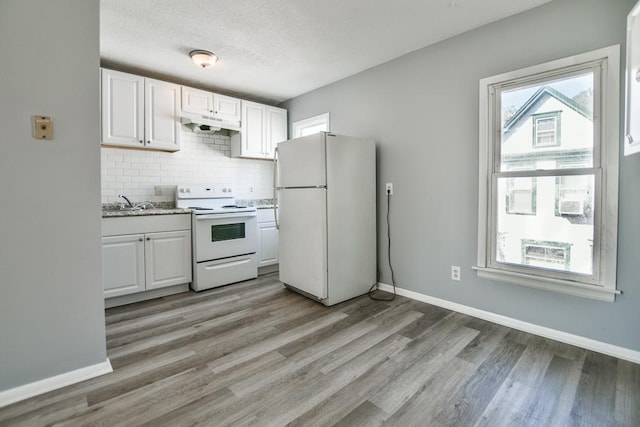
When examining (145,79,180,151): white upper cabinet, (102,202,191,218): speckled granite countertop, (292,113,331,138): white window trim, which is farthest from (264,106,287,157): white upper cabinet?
(102,202,191,218): speckled granite countertop

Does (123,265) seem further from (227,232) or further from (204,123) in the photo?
(204,123)

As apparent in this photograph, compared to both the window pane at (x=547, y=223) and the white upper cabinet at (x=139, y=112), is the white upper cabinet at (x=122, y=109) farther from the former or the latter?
the window pane at (x=547, y=223)

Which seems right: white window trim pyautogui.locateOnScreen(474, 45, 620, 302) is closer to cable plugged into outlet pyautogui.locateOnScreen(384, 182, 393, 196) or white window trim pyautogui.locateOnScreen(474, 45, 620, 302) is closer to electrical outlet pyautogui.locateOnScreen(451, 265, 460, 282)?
electrical outlet pyautogui.locateOnScreen(451, 265, 460, 282)

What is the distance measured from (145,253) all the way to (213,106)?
6.41 ft

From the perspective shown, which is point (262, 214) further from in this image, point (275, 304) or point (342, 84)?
point (342, 84)

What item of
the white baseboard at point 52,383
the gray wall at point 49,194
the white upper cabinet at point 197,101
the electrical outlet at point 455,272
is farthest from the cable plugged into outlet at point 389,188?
the white baseboard at point 52,383

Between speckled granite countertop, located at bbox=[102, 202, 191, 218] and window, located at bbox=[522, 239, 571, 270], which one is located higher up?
speckled granite countertop, located at bbox=[102, 202, 191, 218]

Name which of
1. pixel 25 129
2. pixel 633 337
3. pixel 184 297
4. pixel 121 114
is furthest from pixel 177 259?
pixel 633 337

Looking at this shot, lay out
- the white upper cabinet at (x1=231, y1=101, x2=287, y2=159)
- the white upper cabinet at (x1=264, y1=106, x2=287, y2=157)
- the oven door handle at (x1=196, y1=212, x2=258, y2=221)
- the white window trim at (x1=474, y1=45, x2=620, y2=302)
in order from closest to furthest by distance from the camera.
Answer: the white window trim at (x1=474, y1=45, x2=620, y2=302), the oven door handle at (x1=196, y1=212, x2=258, y2=221), the white upper cabinet at (x1=231, y1=101, x2=287, y2=159), the white upper cabinet at (x1=264, y1=106, x2=287, y2=157)

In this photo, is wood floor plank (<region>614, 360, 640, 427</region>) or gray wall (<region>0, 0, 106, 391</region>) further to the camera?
gray wall (<region>0, 0, 106, 391</region>)

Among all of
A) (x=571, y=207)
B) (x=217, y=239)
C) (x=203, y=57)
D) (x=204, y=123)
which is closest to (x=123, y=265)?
(x=217, y=239)

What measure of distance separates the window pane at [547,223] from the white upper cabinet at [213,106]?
3.16m

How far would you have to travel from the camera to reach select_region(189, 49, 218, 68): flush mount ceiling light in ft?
9.55

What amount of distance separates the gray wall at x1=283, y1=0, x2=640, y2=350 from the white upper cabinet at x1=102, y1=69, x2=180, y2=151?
1.96m
